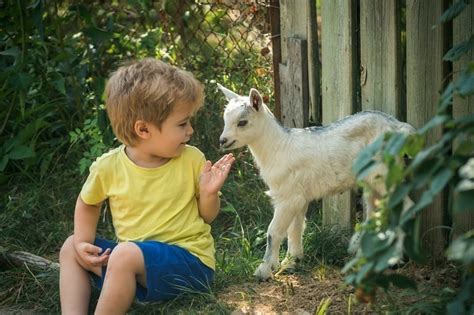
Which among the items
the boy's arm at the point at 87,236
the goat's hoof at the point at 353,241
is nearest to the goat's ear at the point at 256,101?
the goat's hoof at the point at 353,241

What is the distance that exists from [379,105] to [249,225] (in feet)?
3.93

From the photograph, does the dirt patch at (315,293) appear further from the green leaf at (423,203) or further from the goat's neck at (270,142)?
the green leaf at (423,203)

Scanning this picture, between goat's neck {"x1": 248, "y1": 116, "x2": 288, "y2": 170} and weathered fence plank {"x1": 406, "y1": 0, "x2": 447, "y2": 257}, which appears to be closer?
weathered fence plank {"x1": 406, "y1": 0, "x2": 447, "y2": 257}

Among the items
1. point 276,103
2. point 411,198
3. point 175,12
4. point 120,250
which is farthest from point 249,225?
point 175,12

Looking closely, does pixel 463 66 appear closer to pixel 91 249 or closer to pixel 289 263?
pixel 289 263

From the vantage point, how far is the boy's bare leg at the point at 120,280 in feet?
11.9

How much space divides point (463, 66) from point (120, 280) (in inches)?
74.8

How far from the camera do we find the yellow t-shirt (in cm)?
392

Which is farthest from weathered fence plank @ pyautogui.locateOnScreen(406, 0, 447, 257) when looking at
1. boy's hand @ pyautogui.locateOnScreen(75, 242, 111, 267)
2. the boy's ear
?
boy's hand @ pyautogui.locateOnScreen(75, 242, 111, 267)

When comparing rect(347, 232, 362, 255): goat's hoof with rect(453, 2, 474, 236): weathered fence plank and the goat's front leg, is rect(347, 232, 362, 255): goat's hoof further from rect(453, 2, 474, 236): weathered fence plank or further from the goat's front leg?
rect(453, 2, 474, 236): weathered fence plank

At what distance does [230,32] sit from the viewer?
623 centimetres

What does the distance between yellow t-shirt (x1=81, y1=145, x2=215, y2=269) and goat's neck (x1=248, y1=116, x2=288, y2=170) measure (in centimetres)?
60

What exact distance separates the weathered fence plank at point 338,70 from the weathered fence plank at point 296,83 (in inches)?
9.1

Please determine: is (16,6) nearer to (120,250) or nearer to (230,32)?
(230,32)
